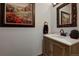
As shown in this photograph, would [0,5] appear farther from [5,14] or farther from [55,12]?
[55,12]

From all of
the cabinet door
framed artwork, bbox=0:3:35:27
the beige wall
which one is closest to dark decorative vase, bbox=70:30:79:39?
the cabinet door

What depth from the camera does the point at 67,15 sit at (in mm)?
1393

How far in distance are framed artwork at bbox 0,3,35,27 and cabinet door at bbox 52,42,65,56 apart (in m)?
0.34

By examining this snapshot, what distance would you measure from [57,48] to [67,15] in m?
0.38

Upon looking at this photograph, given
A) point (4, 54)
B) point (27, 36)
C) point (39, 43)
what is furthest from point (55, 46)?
point (4, 54)

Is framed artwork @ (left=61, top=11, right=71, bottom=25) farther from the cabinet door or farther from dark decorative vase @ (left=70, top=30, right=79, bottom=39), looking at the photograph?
the cabinet door

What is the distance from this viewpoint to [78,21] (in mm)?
1332

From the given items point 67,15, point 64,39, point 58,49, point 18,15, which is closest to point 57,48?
point 58,49

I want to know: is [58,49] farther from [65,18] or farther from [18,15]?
[18,15]

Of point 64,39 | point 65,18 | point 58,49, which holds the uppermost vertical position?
point 65,18

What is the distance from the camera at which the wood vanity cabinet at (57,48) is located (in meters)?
1.29

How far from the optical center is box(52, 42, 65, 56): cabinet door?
1.36 meters

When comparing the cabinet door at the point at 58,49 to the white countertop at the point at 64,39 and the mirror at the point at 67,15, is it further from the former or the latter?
the mirror at the point at 67,15

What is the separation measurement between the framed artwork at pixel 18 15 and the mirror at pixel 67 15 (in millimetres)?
300
